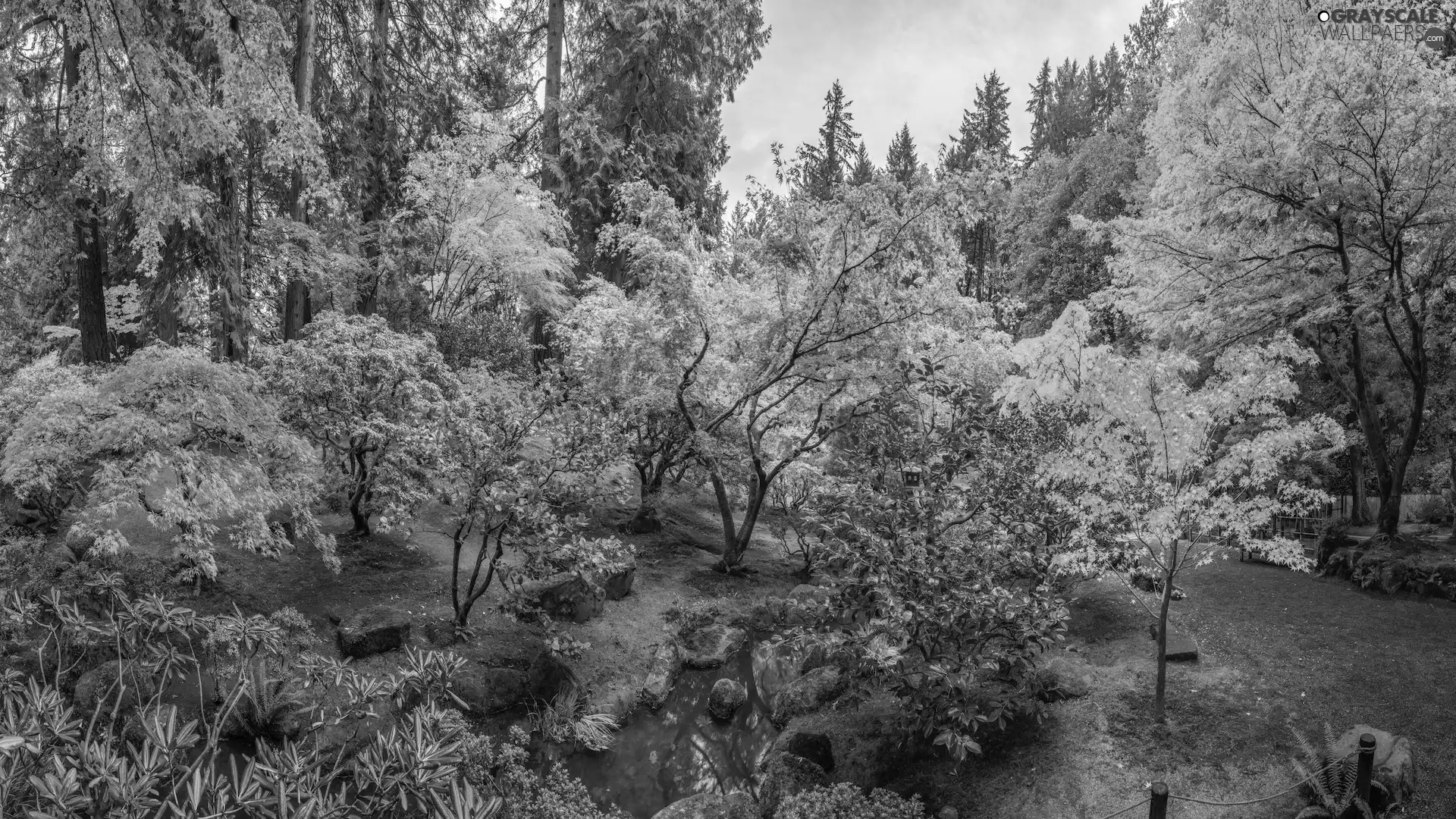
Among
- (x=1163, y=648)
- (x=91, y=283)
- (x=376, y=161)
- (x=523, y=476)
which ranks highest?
(x=376, y=161)

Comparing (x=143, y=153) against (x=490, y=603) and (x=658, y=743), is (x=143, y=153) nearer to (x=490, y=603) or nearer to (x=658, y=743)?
(x=490, y=603)

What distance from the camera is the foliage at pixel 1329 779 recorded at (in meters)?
4.16

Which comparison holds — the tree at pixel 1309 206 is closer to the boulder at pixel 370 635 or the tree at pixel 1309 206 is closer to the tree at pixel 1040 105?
the boulder at pixel 370 635

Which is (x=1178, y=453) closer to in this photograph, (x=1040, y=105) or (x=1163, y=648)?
(x=1163, y=648)

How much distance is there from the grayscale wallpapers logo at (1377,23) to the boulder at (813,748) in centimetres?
895

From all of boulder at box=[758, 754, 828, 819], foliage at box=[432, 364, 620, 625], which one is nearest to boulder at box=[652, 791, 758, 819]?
boulder at box=[758, 754, 828, 819]

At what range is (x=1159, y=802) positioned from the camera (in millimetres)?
3777

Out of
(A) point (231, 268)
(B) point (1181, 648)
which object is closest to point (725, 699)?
(B) point (1181, 648)

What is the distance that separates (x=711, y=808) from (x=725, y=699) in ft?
6.89

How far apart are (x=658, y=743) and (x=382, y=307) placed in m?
9.74

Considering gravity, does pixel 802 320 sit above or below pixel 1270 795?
above

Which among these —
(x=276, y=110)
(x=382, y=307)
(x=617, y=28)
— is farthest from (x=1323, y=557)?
(x=617, y=28)

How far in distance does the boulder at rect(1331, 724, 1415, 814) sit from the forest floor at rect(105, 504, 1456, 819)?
0.47 feet

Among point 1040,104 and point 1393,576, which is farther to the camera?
point 1040,104
